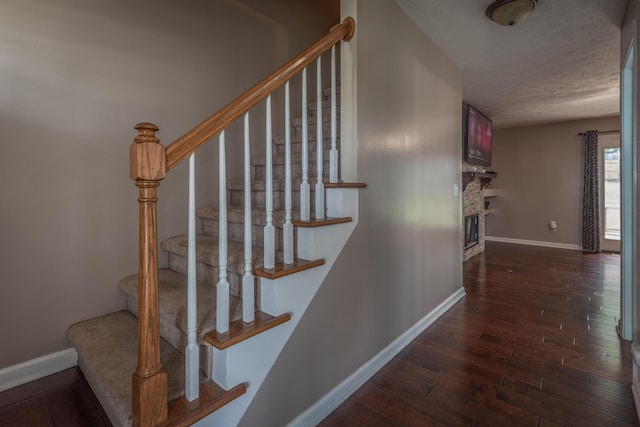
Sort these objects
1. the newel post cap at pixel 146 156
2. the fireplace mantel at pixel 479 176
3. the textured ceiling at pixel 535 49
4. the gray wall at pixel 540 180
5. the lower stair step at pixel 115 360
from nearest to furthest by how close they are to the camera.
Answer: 1. the newel post cap at pixel 146 156
2. the lower stair step at pixel 115 360
3. the textured ceiling at pixel 535 49
4. the fireplace mantel at pixel 479 176
5. the gray wall at pixel 540 180

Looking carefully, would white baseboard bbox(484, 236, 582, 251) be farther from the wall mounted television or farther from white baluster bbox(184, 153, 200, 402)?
white baluster bbox(184, 153, 200, 402)

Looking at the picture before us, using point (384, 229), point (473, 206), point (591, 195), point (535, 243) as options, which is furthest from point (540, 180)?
point (384, 229)

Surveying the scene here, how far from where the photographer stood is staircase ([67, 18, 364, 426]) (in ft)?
3.08

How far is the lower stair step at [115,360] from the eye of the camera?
1.13 meters

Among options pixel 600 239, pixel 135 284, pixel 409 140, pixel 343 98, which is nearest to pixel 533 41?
pixel 409 140

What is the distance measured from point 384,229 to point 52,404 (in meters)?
1.96

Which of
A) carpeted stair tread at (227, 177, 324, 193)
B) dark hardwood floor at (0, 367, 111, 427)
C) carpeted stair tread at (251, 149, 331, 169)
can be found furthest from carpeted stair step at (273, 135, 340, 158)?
dark hardwood floor at (0, 367, 111, 427)

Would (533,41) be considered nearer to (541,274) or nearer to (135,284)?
(541,274)

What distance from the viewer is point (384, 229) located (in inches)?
78.8

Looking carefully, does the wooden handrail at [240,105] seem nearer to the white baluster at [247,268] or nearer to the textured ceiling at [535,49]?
the white baluster at [247,268]

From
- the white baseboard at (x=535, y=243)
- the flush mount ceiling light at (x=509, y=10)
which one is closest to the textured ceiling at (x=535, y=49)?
the flush mount ceiling light at (x=509, y=10)

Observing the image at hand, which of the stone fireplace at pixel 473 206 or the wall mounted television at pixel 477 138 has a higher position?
the wall mounted television at pixel 477 138

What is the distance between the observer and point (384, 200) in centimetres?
199

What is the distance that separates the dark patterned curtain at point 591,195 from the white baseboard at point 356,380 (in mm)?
4867
